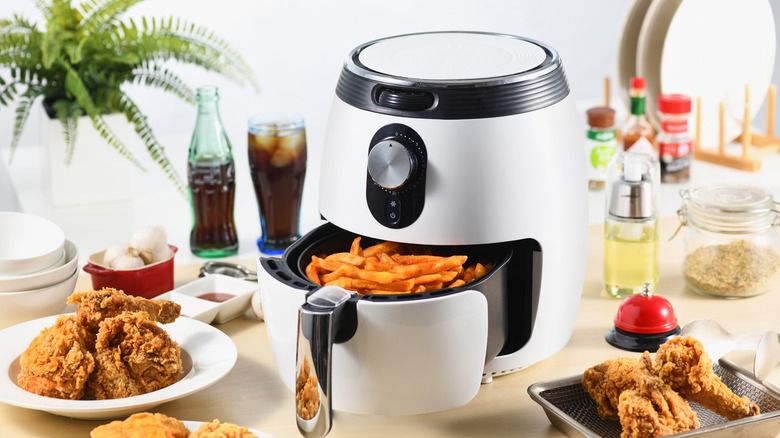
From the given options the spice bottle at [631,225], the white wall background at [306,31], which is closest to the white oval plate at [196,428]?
the spice bottle at [631,225]

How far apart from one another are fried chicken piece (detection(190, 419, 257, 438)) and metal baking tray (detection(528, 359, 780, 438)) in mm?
286

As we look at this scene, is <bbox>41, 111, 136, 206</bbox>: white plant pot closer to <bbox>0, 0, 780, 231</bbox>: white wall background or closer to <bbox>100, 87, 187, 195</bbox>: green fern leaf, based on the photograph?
<bbox>100, 87, 187, 195</bbox>: green fern leaf

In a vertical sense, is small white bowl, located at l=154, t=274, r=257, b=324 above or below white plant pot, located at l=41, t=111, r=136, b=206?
below

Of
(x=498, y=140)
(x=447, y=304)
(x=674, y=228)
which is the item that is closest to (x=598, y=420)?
(x=447, y=304)

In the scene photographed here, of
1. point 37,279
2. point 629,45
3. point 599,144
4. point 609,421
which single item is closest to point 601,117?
point 599,144

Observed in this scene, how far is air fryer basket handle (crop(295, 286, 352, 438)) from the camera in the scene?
3.12 ft

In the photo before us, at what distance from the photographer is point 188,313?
133cm

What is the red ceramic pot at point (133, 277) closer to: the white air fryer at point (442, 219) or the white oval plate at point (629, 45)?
the white air fryer at point (442, 219)

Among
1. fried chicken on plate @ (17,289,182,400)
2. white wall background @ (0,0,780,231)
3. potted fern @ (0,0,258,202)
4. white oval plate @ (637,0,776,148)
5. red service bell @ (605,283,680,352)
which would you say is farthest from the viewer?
white wall background @ (0,0,780,231)

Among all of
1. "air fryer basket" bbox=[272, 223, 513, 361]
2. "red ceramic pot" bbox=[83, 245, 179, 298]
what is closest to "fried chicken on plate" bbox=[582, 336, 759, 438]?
"air fryer basket" bbox=[272, 223, 513, 361]

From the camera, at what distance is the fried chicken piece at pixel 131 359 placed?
41.6 inches

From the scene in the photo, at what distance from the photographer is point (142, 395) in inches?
41.2

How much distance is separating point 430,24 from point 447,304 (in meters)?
A: 1.75

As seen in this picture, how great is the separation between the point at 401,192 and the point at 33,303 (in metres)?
0.50
